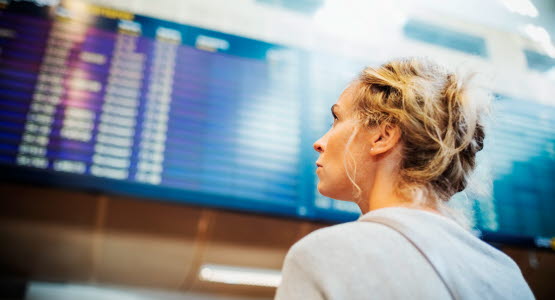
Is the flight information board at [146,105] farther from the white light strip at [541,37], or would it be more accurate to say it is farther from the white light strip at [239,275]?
the white light strip at [541,37]

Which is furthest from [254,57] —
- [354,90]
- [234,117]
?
[354,90]

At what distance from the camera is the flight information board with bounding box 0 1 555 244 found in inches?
58.3

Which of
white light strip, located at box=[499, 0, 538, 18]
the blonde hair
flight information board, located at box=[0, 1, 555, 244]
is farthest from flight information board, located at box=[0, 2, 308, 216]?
white light strip, located at box=[499, 0, 538, 18]

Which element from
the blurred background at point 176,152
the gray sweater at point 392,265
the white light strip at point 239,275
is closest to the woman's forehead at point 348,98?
the gray sweater at point 392,265

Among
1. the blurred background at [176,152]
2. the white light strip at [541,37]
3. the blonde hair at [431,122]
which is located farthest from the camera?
the white light strip at [541,37]

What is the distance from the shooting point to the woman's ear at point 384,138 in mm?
854

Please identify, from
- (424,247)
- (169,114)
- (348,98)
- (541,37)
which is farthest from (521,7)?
(424,247)

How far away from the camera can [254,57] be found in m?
1.86

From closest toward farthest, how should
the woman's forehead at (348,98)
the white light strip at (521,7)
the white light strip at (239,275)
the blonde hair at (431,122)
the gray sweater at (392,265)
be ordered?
the gray sweater at (392,265) → the blonde hair at (431,122) → the woman's forehead at (348,98) → the white light strip at (239,275) → the white light strip at (521,7)

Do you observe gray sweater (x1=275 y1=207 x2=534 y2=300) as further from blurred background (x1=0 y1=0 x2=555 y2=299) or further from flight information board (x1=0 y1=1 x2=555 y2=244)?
flight information board (x1=0 y1=1 x2=555 y2=244)

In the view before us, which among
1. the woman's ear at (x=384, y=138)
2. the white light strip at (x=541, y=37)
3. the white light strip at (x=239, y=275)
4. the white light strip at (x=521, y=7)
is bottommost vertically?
the white light strip at (x=239, y=275)

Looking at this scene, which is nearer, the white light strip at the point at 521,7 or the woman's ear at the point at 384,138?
the woman's ear at the point at 384,138

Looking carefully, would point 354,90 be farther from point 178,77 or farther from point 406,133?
point 178,77

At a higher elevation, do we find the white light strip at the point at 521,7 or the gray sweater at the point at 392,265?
the white light strip at the point at 521,7
